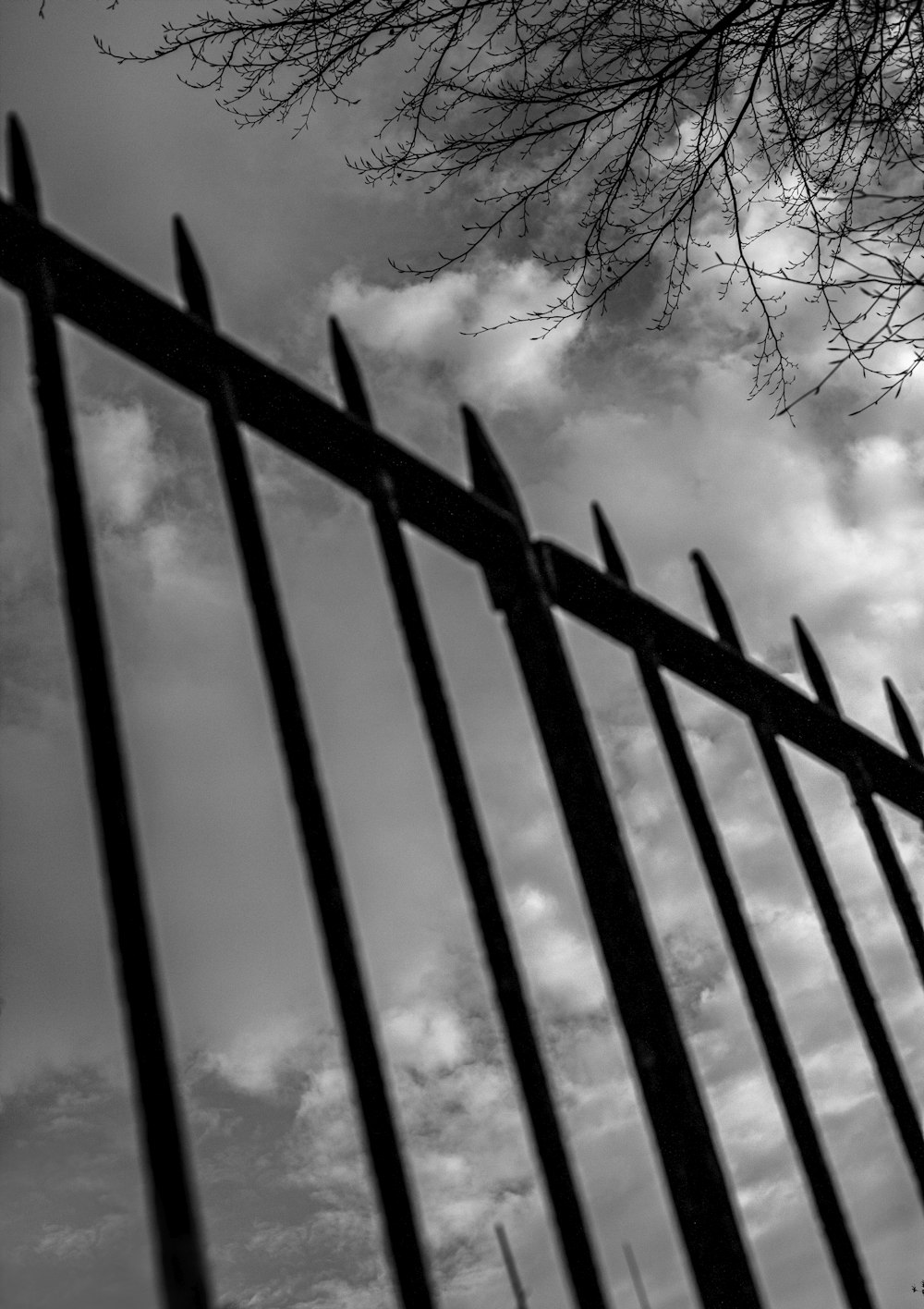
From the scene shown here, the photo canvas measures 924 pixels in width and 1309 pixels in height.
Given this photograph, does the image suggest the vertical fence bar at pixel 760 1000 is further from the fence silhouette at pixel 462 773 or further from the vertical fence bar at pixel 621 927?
the vertical fence bar at pixel 621 927

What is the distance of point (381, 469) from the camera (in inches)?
82.4

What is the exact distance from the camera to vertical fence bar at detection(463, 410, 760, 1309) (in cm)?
191

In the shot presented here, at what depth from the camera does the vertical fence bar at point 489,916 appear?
66.1 inches

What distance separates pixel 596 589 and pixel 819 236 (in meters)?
2.34

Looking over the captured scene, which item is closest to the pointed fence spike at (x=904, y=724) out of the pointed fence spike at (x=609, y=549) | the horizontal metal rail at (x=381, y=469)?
the horizontal metal rail at (x=381, y=469)

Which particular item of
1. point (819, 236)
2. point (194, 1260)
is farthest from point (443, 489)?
point (819, 236)

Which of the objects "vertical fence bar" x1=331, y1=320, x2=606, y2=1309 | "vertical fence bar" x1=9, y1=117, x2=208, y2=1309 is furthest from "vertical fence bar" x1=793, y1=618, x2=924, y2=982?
"vertical fence bar" x1=9, y1=117, x2=208, y2=1309

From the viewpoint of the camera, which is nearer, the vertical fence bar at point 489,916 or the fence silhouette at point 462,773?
the fence silhouette at point 462,773

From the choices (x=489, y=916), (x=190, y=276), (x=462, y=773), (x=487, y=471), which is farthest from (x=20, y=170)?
(x=489, y=916)

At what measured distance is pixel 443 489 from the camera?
7.35 ft

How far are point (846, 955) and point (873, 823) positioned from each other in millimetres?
529

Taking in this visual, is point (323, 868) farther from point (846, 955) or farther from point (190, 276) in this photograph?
point (846, 955)

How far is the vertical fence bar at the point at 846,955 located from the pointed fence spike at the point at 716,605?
249 mm

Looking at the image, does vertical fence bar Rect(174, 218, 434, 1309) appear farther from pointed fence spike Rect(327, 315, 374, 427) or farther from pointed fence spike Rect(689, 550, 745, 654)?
pointed fence spike Rect(689, 550, 745, 654)
